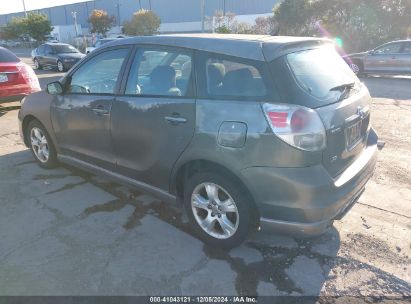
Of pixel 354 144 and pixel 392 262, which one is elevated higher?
pixel 354 144

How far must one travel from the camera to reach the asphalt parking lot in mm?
2734

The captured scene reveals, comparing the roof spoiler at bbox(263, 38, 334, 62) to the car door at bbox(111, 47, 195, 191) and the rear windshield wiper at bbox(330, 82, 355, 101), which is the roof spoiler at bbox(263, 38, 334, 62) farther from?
the car door at bbox(111, 47, 195, 191)

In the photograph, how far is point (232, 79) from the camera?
2840mm

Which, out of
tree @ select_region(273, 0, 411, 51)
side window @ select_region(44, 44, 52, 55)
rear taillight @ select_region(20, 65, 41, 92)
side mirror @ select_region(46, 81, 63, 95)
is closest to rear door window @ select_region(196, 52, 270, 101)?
side mirror @ select_region(46, 81, 63, 95)

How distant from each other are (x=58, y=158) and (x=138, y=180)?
5.35 ft

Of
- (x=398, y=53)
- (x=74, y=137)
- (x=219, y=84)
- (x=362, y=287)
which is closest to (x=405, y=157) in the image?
(x=362, y=287)

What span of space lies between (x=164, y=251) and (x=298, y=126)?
62.1 inches

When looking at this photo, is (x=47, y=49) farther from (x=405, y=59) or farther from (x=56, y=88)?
(x=405, y=59)

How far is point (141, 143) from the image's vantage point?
342 centimetres

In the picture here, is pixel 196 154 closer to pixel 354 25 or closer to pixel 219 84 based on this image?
pixel 219 84

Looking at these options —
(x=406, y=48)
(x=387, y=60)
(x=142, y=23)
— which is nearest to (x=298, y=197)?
(x=387, y=60)

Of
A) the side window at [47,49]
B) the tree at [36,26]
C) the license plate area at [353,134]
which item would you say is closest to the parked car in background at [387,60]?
the license plate area at [353,134]

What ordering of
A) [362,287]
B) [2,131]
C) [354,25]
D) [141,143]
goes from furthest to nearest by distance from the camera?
[354,25], [2,131], [141,143], [362,287]

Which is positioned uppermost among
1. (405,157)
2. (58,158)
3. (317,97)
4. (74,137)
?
(317,97)
